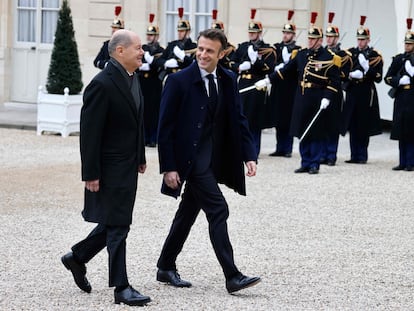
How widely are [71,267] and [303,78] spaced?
302 inches

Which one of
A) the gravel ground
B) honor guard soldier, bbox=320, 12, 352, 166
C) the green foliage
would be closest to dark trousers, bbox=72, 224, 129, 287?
the gravel ground

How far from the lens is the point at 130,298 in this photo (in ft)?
22.5

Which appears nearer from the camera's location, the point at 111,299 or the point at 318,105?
the point at 111,299

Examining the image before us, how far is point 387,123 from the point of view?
66.8 feet

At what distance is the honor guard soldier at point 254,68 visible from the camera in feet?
50.7

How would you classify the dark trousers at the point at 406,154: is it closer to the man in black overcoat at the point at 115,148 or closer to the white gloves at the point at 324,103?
the white gloves at the point at 324,103

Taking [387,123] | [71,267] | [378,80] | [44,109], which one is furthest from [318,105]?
[71,267]

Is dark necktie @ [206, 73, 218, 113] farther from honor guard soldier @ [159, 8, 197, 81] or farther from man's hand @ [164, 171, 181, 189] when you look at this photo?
honor guard soldier @ [159, 8, 197, 81]

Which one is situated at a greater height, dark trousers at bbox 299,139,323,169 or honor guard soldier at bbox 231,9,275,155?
honor guard soldier at bbox 231,9,275,155

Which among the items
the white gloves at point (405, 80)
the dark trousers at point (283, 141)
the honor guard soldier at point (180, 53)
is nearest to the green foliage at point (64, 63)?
the honor guard soldier at point (180, 53)

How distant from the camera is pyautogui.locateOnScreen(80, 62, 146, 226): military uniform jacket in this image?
6.80 m

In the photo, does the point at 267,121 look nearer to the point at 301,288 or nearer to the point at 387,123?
the point at 387,123

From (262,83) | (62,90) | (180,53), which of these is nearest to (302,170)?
(262,83)

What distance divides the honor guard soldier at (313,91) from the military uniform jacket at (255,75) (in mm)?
955
